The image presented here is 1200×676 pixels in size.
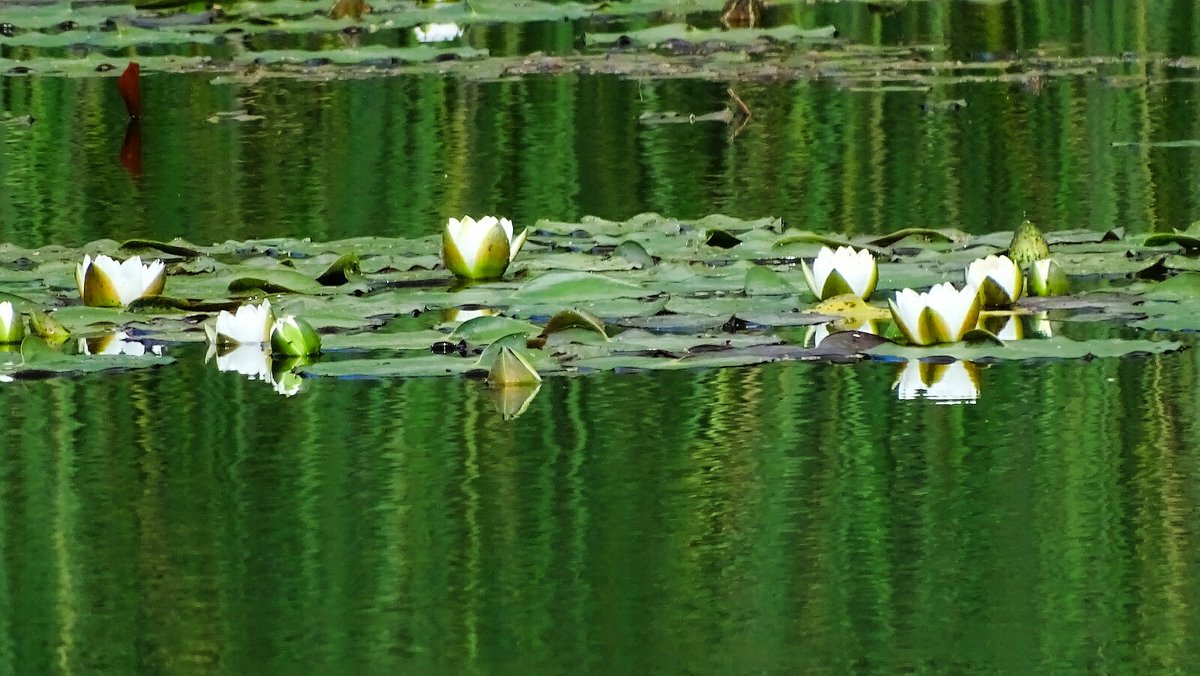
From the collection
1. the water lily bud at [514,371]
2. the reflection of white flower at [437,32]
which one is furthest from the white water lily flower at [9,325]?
the reflection of white flower at [437,32]

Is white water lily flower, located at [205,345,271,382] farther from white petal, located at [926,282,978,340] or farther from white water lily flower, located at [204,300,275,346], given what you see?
white petal, located at [926,282,978,340]

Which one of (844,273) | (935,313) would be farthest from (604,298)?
(935,313)

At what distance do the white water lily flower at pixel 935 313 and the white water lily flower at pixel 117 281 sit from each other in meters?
1.31

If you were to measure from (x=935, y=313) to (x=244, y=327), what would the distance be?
113 centimetres

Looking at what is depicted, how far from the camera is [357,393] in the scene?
11.4ft

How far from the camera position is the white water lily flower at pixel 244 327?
3.85 m

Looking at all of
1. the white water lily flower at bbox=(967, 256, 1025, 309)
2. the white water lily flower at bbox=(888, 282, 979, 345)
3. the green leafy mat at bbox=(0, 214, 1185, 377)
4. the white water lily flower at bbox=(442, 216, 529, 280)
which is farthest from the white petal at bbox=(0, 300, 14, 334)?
the white water lily flower at bbox=(967, 256, 1025, 309)

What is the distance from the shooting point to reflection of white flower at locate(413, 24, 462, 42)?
32.4 feet

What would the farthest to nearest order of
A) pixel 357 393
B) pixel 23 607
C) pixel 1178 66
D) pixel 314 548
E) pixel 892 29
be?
pixel 892 29, pixel 1178 66, pixel 357 393, pixel 314 548, pixel 23 607

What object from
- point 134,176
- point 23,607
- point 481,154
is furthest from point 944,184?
point 23,607

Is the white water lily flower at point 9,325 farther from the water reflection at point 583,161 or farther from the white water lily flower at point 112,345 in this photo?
the water reflection at point 583,161

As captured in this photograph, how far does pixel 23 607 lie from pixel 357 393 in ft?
3.52

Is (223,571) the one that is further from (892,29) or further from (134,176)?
(892,29)

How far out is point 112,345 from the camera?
12.9 ft
